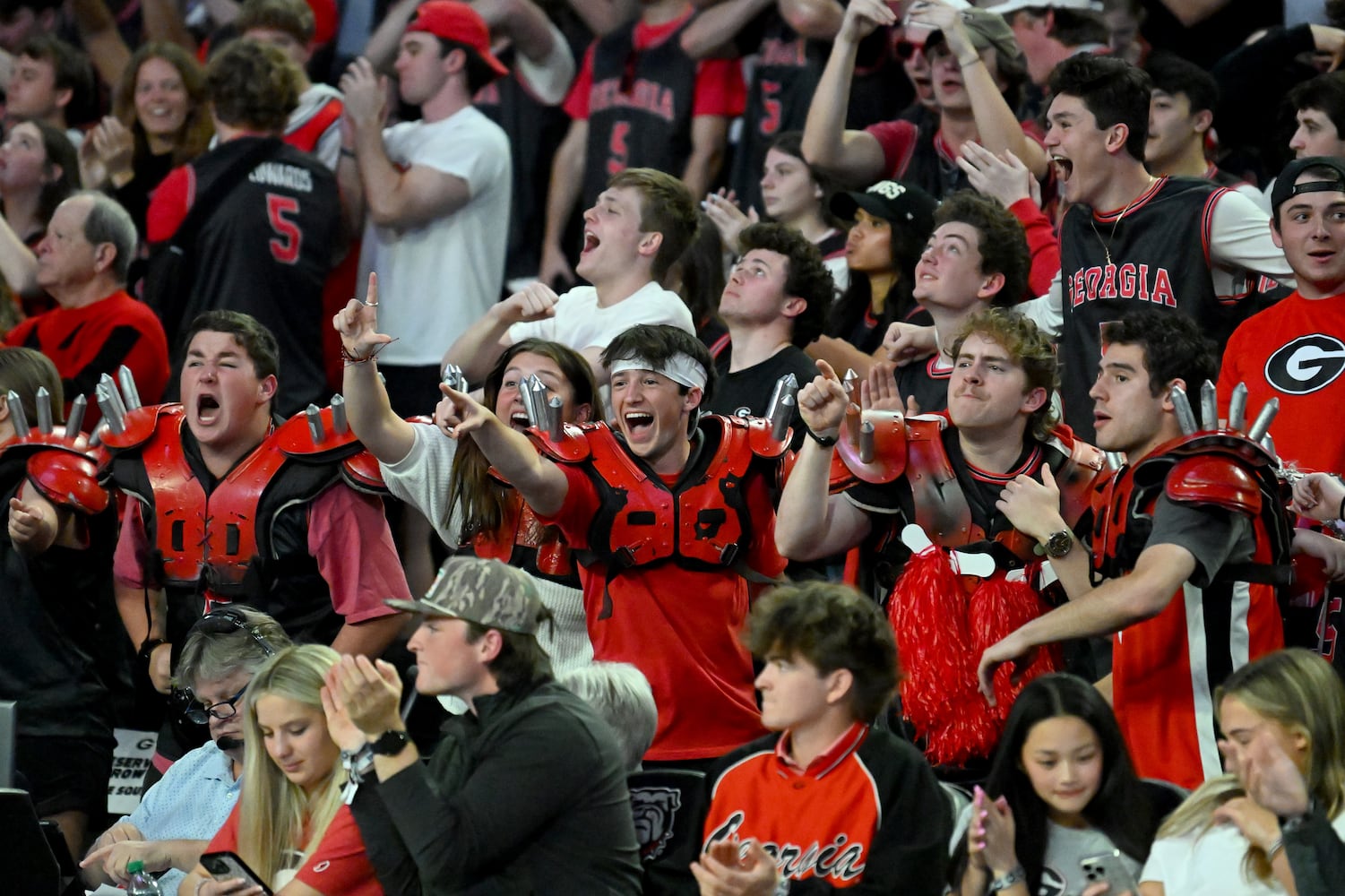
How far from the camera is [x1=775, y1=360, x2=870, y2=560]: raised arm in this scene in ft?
16.8

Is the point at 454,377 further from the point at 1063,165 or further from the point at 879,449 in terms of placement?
the point at 1063,165

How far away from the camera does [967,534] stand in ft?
17.5

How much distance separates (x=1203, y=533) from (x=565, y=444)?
1.77 m

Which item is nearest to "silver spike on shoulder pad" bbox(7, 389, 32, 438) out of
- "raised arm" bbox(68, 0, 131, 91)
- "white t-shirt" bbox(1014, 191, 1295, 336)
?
"white t-shirt" bbox(1014, 191, 1295, 336)

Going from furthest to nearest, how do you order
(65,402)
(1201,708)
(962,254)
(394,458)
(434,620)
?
(65,402) → (962,254) → (394,458) → (1201,708) → (434,620)

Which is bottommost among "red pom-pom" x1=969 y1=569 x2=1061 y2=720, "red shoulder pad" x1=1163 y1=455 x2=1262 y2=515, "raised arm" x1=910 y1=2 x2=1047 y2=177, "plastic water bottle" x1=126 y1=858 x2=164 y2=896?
"plastic water bottle" x1=126 y1=858 x2=164 y2=896

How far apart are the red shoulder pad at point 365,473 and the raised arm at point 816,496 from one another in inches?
52.1

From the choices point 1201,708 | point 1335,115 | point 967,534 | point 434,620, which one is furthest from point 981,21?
point 434,620

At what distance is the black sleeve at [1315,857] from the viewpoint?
12.8 feet

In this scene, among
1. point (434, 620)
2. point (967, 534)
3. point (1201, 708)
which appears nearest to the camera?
point (434, 620)

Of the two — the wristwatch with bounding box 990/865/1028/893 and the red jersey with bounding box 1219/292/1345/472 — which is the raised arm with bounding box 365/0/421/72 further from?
the wristwatch with bounding box 990/865/1028/893

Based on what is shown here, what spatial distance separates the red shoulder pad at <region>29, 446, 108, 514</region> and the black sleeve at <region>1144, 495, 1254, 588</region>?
11.6 ft

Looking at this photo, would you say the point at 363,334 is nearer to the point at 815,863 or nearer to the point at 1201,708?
the point at 815,863

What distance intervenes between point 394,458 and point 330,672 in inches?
60.8
